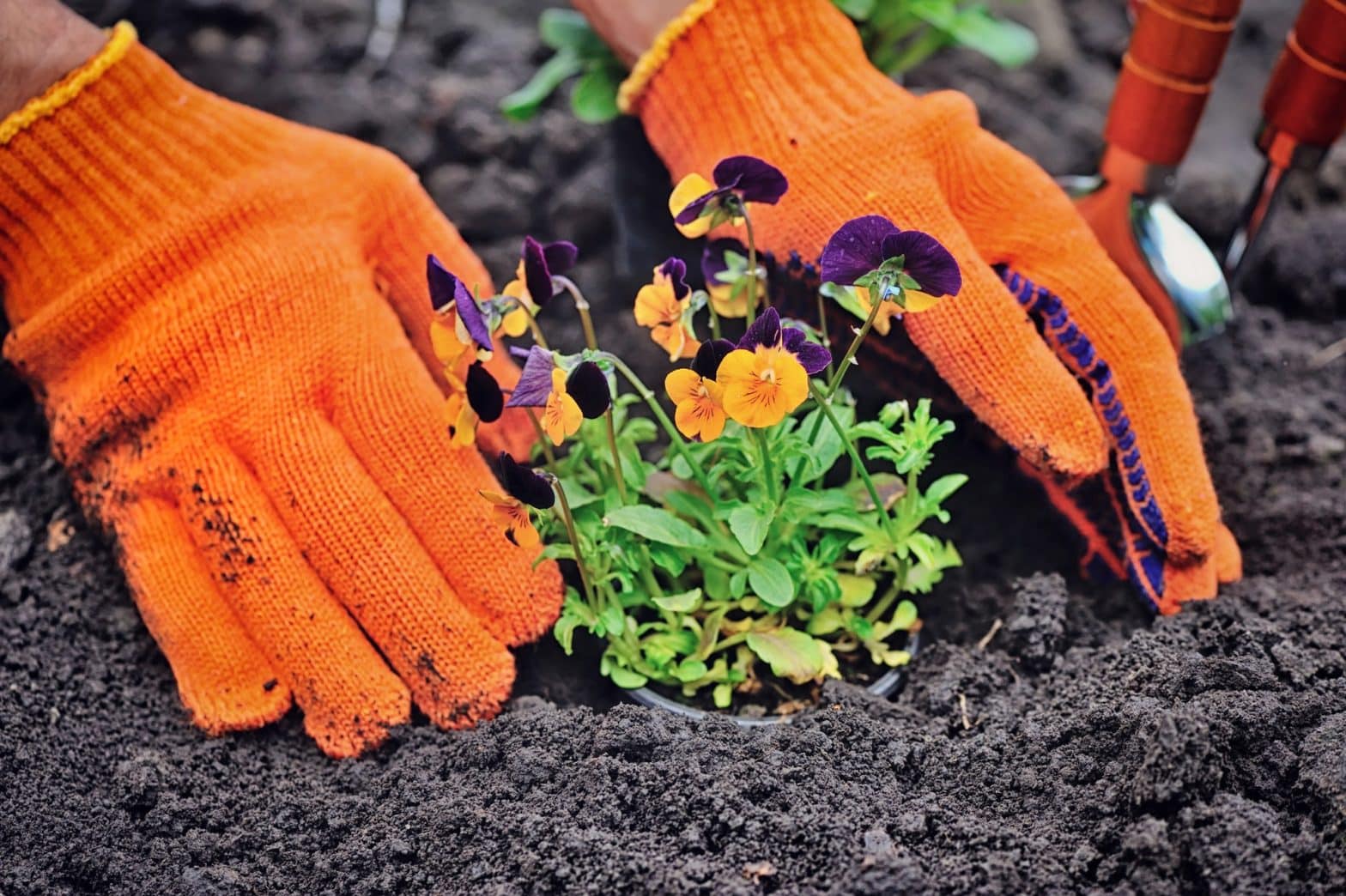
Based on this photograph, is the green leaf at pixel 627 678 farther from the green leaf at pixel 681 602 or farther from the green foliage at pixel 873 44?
the green foliage at pixel 873 44

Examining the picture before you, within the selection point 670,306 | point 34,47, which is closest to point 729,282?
point 670,306

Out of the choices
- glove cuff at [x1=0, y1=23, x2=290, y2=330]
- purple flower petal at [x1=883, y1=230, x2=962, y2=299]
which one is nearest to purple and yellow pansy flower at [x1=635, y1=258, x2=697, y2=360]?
purple flower petal at [x1=883, y1=230, x2=962, y2=299]

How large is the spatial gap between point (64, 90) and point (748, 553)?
1.00m

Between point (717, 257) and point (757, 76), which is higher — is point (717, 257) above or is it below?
below

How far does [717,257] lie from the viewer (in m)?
1.46

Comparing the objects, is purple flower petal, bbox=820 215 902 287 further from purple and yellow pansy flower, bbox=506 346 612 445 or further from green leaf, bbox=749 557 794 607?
green leaf, bbox=749 557 794 607

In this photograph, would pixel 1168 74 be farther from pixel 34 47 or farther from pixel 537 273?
pixel 34 47

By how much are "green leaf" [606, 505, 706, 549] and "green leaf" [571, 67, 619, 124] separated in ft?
2.75

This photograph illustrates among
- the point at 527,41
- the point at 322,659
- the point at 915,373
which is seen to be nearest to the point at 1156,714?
the point at 915,373

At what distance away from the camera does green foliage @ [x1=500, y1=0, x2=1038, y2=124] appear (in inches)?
75.8

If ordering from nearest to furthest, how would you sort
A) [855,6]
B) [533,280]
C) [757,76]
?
[533,280], [757,76], [855,6]

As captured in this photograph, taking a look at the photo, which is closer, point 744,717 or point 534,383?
point 534,383

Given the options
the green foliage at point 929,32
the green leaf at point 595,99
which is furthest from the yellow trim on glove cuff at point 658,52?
the green foliage at point 929,32

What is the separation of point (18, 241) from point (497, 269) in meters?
0.76
